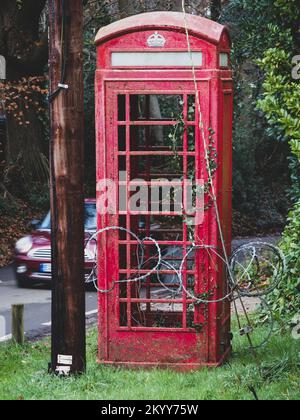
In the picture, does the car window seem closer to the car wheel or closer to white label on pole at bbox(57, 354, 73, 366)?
the car wheel

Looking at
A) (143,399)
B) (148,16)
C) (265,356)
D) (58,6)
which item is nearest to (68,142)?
(58,6)

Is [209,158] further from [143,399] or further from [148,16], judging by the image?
[143,399]

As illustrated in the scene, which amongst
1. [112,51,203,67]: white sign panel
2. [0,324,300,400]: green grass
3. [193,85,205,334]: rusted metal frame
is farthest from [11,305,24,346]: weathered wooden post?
[112,51,203,67]: white sign panel

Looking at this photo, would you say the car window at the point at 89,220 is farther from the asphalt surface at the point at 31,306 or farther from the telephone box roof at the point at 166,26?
the telephone box roof at the point at 166,26

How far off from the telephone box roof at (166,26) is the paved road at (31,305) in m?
4.81

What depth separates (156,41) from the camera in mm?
8477

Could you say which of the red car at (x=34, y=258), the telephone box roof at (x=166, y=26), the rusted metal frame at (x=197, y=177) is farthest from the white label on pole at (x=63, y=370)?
the red car at (x=34, y=258)

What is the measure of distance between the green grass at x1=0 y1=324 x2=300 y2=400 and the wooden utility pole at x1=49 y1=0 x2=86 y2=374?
319 mm

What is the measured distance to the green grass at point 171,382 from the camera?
7238mm

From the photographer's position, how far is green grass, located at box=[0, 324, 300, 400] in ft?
23.7

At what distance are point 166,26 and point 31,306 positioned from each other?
24.8 feet

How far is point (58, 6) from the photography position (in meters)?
7.68

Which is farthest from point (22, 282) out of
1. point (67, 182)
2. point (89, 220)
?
point (67, 182)
